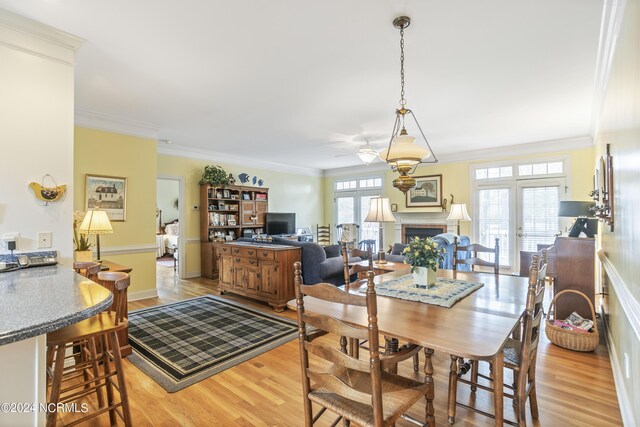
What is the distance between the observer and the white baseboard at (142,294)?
4.75m

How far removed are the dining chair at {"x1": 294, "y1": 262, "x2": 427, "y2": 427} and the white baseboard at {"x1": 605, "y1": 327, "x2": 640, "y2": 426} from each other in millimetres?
1309

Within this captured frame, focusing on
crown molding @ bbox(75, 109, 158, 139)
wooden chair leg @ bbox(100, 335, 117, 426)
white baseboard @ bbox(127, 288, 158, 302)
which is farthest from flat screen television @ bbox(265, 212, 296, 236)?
wooden chair leg @ bbox(100, 335, 117, 426)

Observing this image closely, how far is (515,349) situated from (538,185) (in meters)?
5.39

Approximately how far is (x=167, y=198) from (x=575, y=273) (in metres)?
10.7

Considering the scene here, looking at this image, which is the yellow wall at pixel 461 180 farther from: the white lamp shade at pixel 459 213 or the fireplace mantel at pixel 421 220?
the white lamp shade at pixel 459 213

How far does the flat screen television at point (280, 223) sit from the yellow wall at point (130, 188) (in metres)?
3.11

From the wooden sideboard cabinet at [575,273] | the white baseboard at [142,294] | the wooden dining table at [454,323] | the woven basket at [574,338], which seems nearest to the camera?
the wooden dining table at [454,323]

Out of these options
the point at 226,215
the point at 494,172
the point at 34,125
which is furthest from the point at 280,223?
the point at 34,125

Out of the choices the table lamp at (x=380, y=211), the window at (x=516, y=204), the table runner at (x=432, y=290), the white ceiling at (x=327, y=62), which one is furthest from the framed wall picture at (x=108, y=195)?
the window at (x=516, y=204)

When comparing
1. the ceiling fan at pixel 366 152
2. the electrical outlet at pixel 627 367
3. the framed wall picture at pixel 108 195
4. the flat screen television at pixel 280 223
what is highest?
the ceiling fan at pixel 366 152

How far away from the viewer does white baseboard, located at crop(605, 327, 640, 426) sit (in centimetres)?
185

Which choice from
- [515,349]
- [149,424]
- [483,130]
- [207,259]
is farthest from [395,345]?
[207,259]

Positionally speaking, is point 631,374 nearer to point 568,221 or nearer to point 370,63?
point 370,63

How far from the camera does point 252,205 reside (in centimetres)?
752
